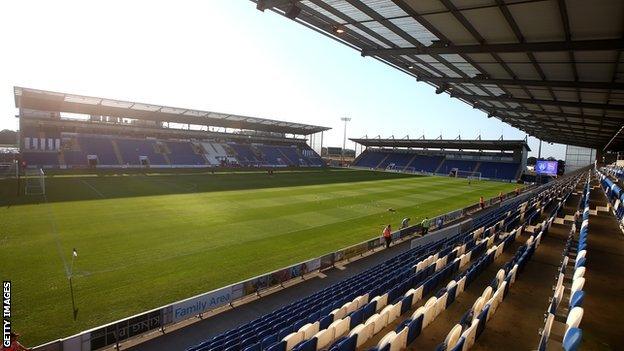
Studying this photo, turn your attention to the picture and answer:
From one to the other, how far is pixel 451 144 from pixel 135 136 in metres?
64.8

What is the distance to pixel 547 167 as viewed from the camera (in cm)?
5088

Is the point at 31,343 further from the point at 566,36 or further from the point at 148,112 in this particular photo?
the point at 148,112

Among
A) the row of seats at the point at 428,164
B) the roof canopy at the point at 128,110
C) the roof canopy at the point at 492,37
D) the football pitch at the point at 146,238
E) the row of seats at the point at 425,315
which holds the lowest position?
the football pitch at the point at 146,238

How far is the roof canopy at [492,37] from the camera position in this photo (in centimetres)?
791

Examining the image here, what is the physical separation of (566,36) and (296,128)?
66.8 m

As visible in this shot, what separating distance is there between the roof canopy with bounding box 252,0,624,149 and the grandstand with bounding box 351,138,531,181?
198ft

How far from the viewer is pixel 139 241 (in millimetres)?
16188

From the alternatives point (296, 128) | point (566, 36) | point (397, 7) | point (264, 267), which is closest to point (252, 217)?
point (264, 267)

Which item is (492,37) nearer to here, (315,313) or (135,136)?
(315,313)

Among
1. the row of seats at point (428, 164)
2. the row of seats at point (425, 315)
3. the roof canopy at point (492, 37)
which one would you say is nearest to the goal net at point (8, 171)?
the roof canopy at point (492, 37)

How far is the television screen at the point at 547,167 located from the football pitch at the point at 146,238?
2759 centimetres

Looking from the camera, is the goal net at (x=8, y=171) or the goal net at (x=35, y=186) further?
the goal net at (x=8, y=171)

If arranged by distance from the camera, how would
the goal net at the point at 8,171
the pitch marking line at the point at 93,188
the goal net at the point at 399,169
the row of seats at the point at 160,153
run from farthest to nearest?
the goal net at the point at 399,169 → the row of seats at the point at 160,153 → the goal net at the point at 8,171 → the pitch marking line at the point at 93,188

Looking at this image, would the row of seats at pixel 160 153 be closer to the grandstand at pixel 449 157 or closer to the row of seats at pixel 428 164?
the row of seats at pixel 428 164
